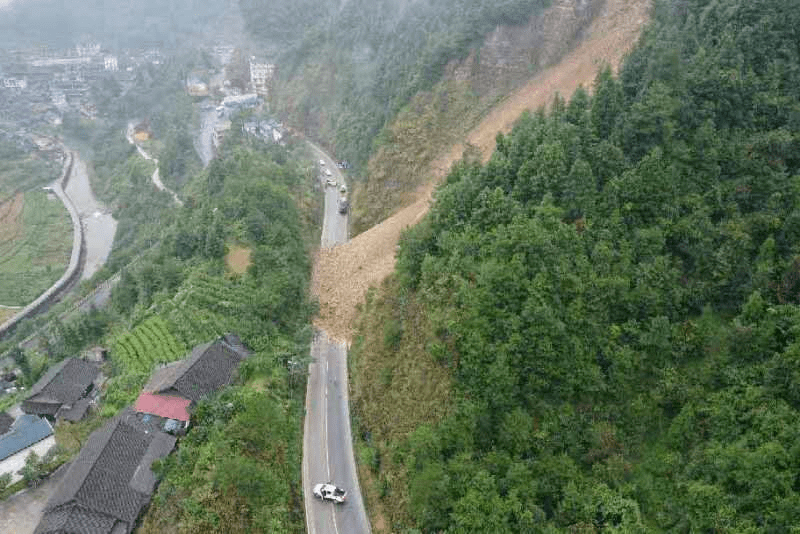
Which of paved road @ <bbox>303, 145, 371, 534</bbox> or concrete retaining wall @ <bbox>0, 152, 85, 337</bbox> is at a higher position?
concrete retaining wall @ <bbox>0, 152, 85, 337</bbox>

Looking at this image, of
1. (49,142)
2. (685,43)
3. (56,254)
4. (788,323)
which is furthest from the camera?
(49,142)

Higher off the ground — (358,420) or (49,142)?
(49,142)

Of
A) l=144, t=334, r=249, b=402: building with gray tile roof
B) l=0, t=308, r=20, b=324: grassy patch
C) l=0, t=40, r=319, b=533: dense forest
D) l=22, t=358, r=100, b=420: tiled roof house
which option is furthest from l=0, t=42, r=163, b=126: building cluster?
l=144, t=334, r=249, b=402: building with gray tile roof

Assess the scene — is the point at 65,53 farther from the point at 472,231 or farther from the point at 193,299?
the point at 472,231

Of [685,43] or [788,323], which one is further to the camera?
[685,43]

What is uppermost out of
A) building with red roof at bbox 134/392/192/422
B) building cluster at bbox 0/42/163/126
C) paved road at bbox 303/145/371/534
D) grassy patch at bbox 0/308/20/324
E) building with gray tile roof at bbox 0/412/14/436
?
building cluster at bbox 0/42/163/126

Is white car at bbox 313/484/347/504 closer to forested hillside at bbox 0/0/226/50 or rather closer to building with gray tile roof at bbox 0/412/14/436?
building with gray tile roof at bbox 0/412/14/436

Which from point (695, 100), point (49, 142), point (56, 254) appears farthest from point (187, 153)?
point (695, 100)

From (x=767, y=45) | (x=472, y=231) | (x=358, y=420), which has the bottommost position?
(x=358, y=420)
